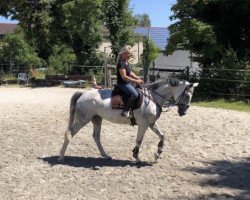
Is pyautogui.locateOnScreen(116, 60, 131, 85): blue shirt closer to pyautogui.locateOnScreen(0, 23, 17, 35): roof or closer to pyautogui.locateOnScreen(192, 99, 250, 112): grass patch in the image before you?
pyautogui.locateOnScreen(192, 99, 250, 112): grass patch

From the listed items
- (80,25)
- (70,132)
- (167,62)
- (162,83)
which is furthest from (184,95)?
(167,62)

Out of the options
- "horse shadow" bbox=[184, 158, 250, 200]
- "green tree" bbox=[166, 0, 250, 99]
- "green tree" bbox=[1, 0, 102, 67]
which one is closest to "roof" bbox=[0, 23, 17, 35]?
"green tree" bbox=[1, 0, 102, 67]

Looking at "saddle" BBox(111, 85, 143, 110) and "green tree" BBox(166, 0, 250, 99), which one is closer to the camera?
"saddle" BBox(111, 85, 143, 110)

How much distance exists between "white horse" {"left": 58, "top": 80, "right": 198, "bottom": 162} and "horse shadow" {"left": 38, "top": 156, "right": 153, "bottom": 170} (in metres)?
0.15

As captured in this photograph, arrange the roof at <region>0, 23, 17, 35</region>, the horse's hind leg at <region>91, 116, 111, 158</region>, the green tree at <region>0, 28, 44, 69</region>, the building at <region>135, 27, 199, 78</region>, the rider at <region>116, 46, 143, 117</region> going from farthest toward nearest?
the roof at <region>0, 23, 17, 35</region> → the green tree at <region>0, 28, 44, 69</region> → the building at <region>135, 27, 199, 78</region> → the horse's hind leg at <region>91, 116, 111, 158</region> → the rider at <region>116, 46, 143, 117</region>

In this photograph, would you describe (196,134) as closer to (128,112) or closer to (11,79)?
(128,112)

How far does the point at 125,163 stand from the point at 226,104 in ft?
33.0

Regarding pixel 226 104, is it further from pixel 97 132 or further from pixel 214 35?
pixel 97 132

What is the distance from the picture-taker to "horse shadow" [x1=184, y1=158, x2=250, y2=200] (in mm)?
6969

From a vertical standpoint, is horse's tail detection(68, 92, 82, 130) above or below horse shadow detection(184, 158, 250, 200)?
above

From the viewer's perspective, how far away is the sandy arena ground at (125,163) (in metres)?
6.98

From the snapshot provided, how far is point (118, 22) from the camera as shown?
2992 centimetres

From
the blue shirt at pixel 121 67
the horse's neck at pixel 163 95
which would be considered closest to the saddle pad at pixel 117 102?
the blue shirt at pixel 121 67

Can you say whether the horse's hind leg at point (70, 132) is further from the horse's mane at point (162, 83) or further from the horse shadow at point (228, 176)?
the horse shadow at point (228, 176)
